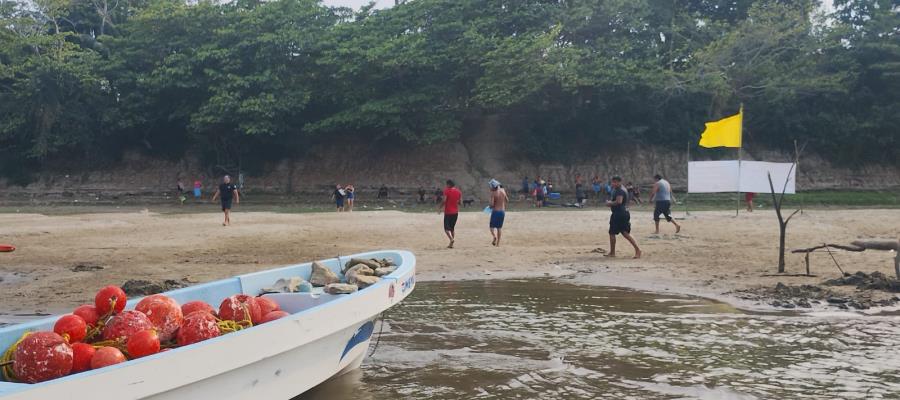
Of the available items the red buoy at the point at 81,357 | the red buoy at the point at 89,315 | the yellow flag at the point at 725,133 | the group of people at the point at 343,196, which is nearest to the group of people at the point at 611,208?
the yellow flag at the point at 725,133

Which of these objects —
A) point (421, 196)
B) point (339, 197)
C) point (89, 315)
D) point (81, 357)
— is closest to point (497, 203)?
point (89, 315)

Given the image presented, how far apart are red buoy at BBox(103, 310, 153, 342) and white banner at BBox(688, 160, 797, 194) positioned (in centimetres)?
2198

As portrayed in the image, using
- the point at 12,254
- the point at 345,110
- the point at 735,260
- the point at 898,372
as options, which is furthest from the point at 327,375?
the point at 345,110

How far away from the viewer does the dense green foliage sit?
36281 mm

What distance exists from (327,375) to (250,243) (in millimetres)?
11424

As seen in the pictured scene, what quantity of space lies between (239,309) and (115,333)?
3.35 feet

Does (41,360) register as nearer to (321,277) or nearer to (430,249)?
(321,277)

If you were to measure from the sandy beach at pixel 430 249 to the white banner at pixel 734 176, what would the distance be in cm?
106

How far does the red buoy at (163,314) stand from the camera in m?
5.16

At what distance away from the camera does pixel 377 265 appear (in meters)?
8.19

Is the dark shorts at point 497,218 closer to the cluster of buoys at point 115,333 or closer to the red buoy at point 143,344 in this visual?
the cluster of buoys at point 115,333

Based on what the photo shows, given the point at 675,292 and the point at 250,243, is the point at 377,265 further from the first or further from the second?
the point at 250,243

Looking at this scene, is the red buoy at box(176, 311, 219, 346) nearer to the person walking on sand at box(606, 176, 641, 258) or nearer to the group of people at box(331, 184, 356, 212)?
the person walking on sand at box(606, 176, 641, 258)

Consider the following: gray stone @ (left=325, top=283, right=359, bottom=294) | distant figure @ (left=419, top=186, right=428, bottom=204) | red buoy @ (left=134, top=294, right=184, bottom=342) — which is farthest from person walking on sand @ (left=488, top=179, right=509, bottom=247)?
distant figure @ (left=419, top=186, right=428, bottom=204)
